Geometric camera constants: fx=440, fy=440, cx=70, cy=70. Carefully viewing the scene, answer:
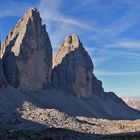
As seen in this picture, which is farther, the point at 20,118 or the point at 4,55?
the point at 4,55

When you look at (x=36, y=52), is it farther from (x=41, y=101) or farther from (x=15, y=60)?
(x=41, y=101)

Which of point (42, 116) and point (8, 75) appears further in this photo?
point (8, 75)

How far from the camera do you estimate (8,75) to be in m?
188

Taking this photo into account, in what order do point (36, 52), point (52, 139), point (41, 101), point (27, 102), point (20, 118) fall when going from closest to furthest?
point (52, 139) → point (20, 118) → point (27, 102) → point (41, 101) → point (36, 52)

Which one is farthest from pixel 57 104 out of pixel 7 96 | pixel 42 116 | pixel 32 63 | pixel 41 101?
pixel 42 116

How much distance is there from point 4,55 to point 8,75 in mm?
12608

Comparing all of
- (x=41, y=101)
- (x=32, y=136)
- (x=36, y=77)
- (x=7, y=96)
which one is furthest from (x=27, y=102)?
(x=32, y=136)

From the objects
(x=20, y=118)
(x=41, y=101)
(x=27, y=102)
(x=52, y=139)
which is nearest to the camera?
(x=52, y=139)

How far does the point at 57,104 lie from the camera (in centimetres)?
19212

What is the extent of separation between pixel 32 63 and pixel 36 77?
653 centimetres

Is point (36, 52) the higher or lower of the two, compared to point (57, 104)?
higher

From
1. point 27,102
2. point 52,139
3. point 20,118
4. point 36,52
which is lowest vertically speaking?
point 52,139

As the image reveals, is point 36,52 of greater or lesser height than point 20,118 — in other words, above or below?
above

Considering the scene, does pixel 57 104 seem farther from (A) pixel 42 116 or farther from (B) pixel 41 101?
(A) pixel 42 116
